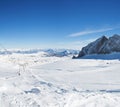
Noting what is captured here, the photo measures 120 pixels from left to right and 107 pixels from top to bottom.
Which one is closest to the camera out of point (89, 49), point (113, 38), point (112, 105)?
point (112, 105)

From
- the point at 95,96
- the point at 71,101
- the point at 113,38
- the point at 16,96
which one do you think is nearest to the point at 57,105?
the point at 71,101

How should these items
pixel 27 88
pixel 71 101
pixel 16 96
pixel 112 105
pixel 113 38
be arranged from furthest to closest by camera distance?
pixel 113 38
pixel 27 88
pixel 16 96
pixel 71 101
pixel 112 105

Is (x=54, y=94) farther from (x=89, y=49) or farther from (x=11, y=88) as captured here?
(x=89, y=49)

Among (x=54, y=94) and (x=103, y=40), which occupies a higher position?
(x=103, y=40)

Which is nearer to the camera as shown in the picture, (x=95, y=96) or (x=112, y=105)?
(x=112, y=105)
